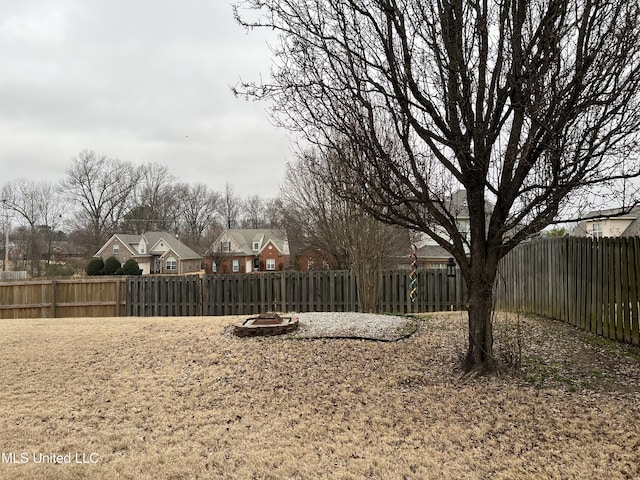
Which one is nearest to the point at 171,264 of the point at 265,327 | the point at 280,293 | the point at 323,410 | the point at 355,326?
the point at 280,293

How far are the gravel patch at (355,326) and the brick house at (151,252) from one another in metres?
34.0

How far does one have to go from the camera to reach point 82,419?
4.98 m

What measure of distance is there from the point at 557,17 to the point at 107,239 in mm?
45914

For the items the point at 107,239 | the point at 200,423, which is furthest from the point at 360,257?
the point at 107,239

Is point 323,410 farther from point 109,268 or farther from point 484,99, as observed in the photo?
point 109,268

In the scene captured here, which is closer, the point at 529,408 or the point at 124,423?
the point at 529,408

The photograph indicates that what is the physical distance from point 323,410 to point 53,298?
13341 millimetres

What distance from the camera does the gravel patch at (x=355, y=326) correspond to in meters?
7.82

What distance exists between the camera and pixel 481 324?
17.6 ft

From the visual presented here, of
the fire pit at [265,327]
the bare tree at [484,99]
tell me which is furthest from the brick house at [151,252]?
the bare tree at [484,99]

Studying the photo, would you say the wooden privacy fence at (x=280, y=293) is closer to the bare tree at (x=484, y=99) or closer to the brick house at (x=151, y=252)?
the bare tree at (x=484, y=99)

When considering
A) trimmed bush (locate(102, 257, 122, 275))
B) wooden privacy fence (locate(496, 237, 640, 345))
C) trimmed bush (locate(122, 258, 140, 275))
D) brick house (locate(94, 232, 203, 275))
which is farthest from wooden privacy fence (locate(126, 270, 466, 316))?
brick house (locate(94, 232, 203, 275))

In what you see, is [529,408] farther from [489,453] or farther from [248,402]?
[248,402]

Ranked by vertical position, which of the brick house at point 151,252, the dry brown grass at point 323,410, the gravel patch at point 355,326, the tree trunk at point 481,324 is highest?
the brick house at point 151,252
